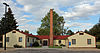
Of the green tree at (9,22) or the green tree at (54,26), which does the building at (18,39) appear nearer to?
the green tree at (9,22)

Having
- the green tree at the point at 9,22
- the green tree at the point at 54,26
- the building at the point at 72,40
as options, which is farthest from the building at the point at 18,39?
the green tree at the point at 54,26

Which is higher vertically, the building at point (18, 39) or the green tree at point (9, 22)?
the green tree at point (9, 22)

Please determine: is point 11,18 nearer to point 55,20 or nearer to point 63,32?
point 55,20

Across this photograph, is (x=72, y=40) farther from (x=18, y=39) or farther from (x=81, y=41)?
(x=18, y=39)

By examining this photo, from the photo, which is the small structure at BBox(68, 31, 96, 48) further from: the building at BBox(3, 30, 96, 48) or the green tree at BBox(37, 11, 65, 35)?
the green tree at BBox(37, 11, 65, 35)

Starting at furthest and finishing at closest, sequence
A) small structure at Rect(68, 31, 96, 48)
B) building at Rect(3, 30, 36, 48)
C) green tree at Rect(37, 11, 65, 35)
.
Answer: green tree at Rect(37, 11, 65, 35) < building at Rect(3, 30, 36, 48) < small structure at Rect(68, 31, 96, 48)

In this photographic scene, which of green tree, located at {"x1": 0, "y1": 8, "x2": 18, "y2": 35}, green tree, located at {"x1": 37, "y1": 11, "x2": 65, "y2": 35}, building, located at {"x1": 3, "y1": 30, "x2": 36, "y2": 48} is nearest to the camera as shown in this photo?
building, located at {"x1": 3, "y1": 30, "x2": 36, "y2": 48}

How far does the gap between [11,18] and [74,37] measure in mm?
32364

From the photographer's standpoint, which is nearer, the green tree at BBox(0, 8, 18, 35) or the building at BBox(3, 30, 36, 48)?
the building at BBox(3, 30, 36, 48)

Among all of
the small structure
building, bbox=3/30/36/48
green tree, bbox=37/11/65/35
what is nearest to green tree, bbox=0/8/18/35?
green tree, bbox=37/11/65/35

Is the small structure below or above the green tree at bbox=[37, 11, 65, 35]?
below

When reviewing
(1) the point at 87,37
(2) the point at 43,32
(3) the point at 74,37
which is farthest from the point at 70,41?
(2) the point at 43,32

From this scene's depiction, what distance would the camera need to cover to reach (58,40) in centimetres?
4862

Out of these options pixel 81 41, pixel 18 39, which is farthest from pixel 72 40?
pixel 18 39
